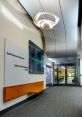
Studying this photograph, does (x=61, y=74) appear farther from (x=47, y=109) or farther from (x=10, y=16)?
(x=10, y=16)

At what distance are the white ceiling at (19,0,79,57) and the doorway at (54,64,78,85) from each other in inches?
285

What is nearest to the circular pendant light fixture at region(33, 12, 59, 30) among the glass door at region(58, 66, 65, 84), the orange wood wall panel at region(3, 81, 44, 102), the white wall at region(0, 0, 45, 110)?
the white wall at region(0, 0, 45, 110)

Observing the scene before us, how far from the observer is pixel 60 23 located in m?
9.09

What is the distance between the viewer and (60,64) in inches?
878

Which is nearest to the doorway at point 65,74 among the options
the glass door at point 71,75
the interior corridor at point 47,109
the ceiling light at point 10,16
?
the glass door at point 71,75

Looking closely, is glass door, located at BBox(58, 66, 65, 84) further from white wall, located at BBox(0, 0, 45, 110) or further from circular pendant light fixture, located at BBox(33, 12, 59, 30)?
circular pendant light fixture, located at BBox(33, 12, 59, 30)

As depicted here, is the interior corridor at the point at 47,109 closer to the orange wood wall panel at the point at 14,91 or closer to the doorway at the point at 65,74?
the orange wood wall panel at the point at 14,91

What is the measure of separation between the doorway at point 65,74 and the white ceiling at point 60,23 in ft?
23.8

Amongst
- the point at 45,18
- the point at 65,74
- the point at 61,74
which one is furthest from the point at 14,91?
the point at 61,74

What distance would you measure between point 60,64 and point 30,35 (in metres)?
14.0

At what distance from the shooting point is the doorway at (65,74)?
2178 cm

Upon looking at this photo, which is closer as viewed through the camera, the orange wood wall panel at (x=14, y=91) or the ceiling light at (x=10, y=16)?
the orange wood wall panel at (x=14, y=91)

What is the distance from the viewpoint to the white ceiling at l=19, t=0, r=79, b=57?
691 centimetres

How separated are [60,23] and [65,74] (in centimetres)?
1391
